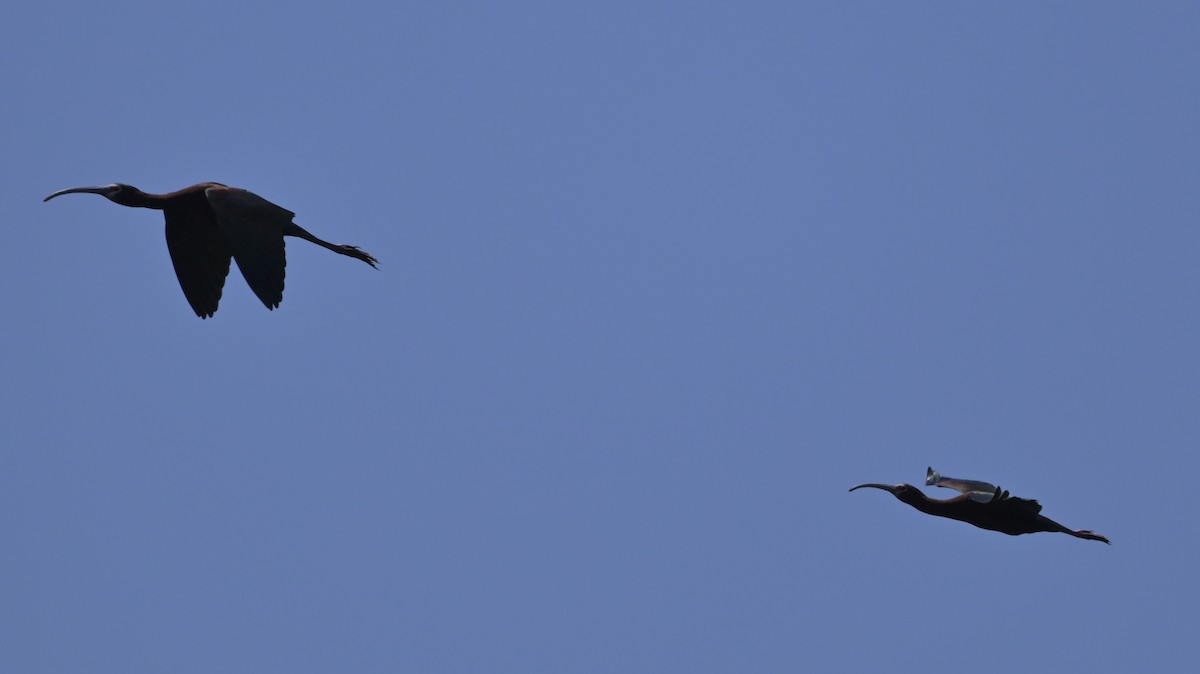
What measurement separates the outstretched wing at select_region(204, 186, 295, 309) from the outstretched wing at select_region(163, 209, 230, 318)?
189 cm

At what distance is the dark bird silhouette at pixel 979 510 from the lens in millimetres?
24781

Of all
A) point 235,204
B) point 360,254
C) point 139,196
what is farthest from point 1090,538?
point 139,196

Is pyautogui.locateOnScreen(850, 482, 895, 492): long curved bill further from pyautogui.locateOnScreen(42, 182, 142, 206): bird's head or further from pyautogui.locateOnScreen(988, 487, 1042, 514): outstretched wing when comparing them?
pyautogui.locateOnScreen(42, 182, 142, 206): bird's head

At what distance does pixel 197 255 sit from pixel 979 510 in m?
12.8

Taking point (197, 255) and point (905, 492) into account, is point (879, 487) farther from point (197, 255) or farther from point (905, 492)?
point (197, 255)

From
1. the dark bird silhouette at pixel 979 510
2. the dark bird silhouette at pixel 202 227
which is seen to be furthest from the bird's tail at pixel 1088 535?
the dark bird silhouette at pixel 202 227

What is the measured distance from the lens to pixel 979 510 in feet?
82.7

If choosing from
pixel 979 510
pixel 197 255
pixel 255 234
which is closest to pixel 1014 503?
pixel 979 510

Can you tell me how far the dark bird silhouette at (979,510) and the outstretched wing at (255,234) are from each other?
30.1 feet

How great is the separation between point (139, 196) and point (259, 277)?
435cm

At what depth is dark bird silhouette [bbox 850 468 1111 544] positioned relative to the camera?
24.8 metres

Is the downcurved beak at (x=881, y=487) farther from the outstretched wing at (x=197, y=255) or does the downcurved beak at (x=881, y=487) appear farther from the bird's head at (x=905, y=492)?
the outstretched wing at (x=197, y=255)

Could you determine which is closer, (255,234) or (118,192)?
(255,234)

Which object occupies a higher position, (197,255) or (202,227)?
(202,227)
